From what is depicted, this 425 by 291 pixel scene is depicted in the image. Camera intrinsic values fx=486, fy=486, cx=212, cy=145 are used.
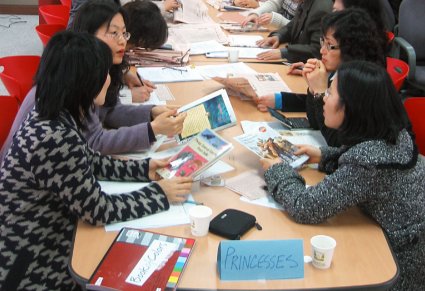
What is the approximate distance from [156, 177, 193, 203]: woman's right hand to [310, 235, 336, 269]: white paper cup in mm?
404

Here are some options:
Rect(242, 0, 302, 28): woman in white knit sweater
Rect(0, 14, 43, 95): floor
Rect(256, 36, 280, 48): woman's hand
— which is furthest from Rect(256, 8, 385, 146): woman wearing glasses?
Rect(0, 14, 43, 95): floor

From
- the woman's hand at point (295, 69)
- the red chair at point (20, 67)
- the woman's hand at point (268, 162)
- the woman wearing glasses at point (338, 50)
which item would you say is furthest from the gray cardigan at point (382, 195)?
the red chair at point (20, 67)

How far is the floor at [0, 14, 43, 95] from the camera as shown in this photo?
4920 millimetres

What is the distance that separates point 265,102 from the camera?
214 centimetres

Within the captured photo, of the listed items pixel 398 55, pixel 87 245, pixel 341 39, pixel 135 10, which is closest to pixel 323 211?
pixel 87 245

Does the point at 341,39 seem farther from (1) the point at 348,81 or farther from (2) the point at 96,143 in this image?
(2) the point at 96,143

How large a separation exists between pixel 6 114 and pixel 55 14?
1.99 meters

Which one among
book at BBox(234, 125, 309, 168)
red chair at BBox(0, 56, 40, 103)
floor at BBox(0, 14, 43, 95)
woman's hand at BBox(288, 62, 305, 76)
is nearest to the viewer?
book at BBox(234, 125, 309, 168)

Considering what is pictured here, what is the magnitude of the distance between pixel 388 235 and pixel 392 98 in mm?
388

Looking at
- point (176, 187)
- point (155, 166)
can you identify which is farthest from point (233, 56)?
point (176, 187)

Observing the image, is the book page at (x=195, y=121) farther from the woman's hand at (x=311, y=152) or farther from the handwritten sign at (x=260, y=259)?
the handwritten sign at (x=260, y=259)

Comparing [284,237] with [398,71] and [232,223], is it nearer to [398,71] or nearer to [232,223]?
[232,223]

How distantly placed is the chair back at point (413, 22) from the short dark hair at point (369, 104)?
257 cm

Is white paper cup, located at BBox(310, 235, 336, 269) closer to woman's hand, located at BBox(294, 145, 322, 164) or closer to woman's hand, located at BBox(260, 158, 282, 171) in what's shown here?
woman's hand, located at BBox(260, 158, 282, 171)
